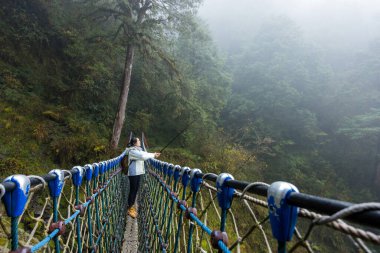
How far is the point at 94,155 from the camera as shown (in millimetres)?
7047

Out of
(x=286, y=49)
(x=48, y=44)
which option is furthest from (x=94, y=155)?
(x=286, y=49)

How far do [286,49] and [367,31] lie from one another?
906 cm

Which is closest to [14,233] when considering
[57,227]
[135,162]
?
[57,227]

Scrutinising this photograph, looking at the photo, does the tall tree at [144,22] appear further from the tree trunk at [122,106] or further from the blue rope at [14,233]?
the blue rope at [14,233]

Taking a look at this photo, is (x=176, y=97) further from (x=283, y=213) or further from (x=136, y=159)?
(x=283, y=213)

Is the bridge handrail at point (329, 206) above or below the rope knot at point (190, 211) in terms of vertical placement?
above

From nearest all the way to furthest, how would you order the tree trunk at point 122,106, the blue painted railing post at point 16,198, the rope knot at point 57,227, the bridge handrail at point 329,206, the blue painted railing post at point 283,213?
the bridge handrail at point 329,206 < the blue painted railing post at point 283,213 < the blue painted railing post at point 16,198 < the rope knot at point 57,227 < the tree trunk at point 122,106

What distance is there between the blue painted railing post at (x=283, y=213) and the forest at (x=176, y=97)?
3192 mm

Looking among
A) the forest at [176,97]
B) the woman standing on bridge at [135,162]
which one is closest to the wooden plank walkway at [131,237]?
the woman standing on bridge at [135,162]

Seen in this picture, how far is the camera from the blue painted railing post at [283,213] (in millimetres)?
550

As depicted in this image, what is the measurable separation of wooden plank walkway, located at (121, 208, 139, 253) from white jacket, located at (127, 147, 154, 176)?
35.5 inches

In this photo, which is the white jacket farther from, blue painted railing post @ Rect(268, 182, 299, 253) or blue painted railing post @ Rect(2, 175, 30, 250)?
blue painted railing post @ Rect(268, 182, 299, 253)

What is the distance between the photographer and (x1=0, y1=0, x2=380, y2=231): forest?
7.32m

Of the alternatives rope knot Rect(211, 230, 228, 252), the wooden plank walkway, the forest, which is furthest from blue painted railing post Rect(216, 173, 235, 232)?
the wooden plank walkway
